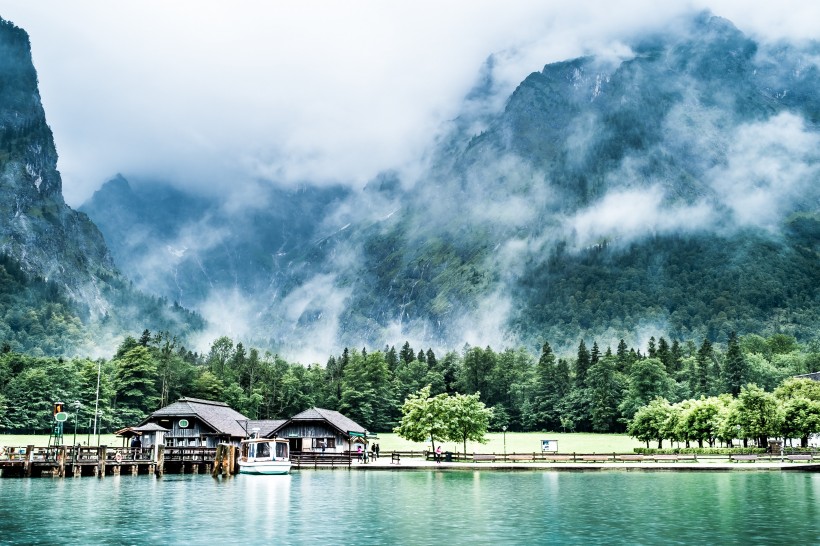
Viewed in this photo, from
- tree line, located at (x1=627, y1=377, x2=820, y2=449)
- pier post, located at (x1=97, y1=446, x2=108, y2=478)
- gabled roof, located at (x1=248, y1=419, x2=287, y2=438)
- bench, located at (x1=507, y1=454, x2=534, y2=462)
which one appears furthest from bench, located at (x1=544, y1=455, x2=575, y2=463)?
pier post, located at (x1=97, y1=446, x2=108, y2=478)

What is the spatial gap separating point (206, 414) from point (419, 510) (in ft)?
209

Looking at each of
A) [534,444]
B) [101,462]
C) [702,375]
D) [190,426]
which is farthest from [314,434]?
[702,375]

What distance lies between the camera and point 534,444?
5704 inches

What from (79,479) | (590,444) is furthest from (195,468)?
(590,444)

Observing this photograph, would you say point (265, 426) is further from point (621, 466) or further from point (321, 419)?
point (621, 466)

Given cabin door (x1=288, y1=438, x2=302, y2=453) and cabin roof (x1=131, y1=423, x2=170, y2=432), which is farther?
cabin door (x1=288, y1=438, x2=302, y2=453)

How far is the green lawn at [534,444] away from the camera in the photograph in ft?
428

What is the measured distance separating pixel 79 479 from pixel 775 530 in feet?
197

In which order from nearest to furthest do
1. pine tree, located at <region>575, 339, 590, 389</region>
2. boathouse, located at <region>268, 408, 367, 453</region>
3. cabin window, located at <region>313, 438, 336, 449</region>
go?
boathouse, located at <region>268, 408, 367, 453</region>
cabin window, located at <region>313, 438, 336, 449</region>
pine tree, located at <region>575, 339, 590, 389</region>

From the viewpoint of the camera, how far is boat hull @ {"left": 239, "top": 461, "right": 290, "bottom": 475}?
7788cm

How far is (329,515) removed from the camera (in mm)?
42719

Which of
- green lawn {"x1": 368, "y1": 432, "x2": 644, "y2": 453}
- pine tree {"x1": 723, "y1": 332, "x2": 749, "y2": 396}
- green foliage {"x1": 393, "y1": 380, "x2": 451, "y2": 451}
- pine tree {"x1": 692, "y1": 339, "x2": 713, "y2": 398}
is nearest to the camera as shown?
green foliage {"x1": 393, "y1": 380, "x2": 451, "y2": 451}

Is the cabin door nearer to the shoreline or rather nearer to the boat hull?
the shoreline

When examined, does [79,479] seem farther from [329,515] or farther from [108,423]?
[108,423]
